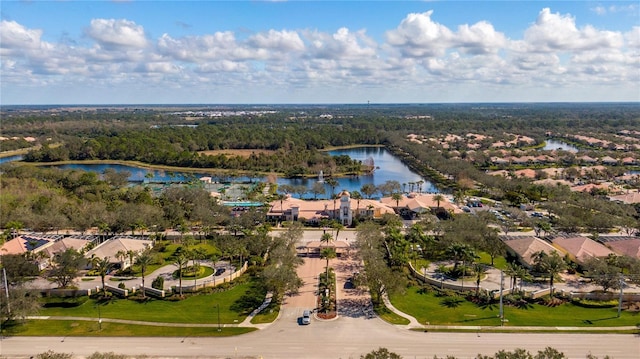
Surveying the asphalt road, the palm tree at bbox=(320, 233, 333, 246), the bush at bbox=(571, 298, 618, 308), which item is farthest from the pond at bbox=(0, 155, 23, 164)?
the bush at bbox=(571, 298, 618, 308)

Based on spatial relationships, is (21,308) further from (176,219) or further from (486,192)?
(486,192)

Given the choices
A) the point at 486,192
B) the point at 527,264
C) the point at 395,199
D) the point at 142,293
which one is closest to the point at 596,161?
the point at 486,192

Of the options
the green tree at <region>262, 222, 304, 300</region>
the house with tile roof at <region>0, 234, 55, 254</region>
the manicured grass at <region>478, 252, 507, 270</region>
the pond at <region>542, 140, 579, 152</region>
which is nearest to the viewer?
the green tree at <region>262, 222, 304, 300</region>

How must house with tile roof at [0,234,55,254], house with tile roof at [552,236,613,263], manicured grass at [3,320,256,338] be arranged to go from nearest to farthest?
manicured grass at [3,320,256,338] → house with tile roof at [552,236,613,263] → house with tile roof at [0,234,55,254]

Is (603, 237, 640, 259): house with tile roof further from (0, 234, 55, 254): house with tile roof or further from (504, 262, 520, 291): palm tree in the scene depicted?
(0, 234, 55, 254): house with tile roof

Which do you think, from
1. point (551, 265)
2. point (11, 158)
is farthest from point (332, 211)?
point (11, 158)

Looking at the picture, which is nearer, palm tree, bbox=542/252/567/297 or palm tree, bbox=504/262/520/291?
palm tree, bbox=504/262/520/291

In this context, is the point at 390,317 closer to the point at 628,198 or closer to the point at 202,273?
the point at 202,273

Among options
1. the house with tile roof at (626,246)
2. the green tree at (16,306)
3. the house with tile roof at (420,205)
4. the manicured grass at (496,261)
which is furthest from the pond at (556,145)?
the green tree at (16,306)
